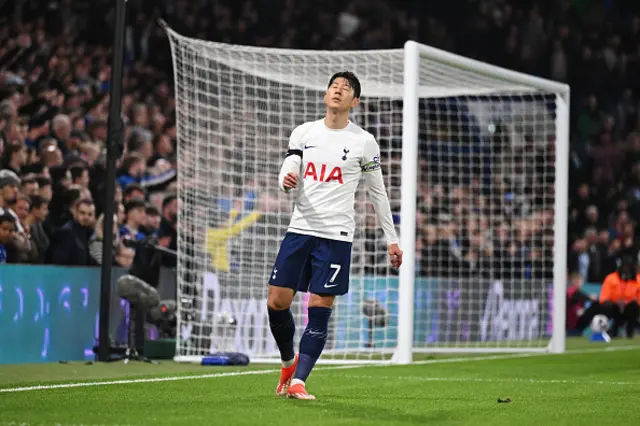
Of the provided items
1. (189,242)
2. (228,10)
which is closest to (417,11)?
(228,10)

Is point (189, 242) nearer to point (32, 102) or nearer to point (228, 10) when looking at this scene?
point (32, 102)

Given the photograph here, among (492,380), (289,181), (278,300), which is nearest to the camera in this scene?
(289,181)

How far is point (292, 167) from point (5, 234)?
14.4 ft

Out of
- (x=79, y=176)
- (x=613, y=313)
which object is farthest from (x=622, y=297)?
(x=79, y=176)

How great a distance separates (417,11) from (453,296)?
32.1ft

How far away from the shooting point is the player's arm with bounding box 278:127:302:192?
21.6ft

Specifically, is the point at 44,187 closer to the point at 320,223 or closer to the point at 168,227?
the point at 168,227

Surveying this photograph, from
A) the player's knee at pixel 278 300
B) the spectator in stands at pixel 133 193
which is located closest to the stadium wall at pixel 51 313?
the spectator in stands at pixel 133 193

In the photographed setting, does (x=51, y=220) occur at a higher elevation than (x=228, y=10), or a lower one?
lower

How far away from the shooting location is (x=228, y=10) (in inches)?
813

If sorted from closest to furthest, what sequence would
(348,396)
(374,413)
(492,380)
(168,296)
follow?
(374,413) < (348,396) < (492,380) < (168,296)

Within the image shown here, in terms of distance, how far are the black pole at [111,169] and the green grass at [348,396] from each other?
1.46 feet

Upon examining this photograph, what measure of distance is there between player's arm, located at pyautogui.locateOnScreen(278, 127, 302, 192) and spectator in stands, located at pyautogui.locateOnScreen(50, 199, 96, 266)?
4.66 metres

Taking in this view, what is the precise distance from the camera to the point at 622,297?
17.5 meters
